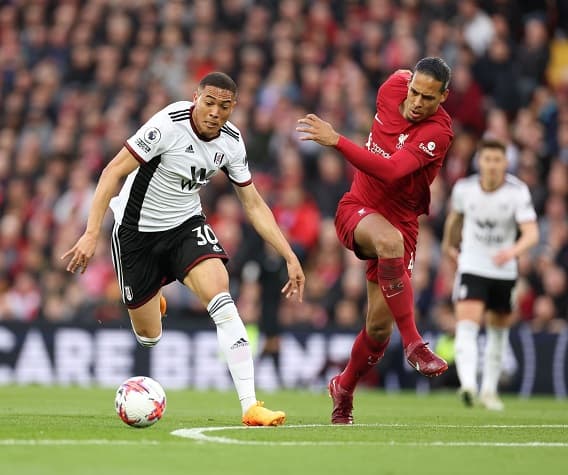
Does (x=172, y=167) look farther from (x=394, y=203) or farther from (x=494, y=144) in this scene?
(x=494, y=144)

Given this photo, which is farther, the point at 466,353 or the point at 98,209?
the point at 466,353

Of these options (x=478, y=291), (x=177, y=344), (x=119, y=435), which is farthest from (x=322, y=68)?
(x=119, y=435)

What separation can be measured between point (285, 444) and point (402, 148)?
2.79 metres

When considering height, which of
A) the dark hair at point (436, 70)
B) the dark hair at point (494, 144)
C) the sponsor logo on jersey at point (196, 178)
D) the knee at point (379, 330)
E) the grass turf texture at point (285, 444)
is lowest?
the grass turf texture at point (285, 444)

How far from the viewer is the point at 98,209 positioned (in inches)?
354

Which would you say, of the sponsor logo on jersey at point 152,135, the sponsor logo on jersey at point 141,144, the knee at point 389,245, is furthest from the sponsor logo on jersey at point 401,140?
the sponsor logo on jersey at point 141,144

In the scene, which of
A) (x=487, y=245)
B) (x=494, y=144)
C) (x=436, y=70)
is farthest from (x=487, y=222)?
(x=436, y=70)

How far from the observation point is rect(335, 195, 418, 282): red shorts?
10.0 m

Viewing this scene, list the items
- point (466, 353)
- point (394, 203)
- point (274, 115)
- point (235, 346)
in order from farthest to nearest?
point (274, 115), point (466, 353), point (394, 203), point (235, 346)

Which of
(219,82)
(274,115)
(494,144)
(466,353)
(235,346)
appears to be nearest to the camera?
(235,346)

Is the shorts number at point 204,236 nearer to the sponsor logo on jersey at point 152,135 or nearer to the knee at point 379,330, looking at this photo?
the sponsor logo on jersey at point 152,135

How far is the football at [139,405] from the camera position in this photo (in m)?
8.82

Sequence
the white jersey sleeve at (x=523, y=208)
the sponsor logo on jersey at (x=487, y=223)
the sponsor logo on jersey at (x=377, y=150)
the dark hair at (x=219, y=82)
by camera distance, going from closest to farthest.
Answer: the dark hair at (x=219, y=82) → the sponsor logo on jersey at (x=377, y=150) → the white jersey sleeve at (x=523, y=208) → the sponsor logo on jersey at (x=487, y=223)

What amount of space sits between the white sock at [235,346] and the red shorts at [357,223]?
124 cm
